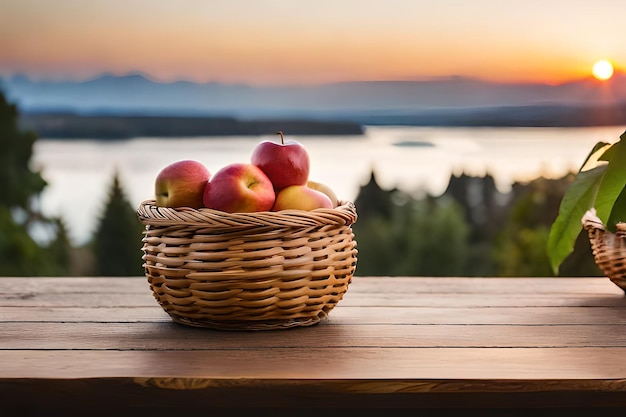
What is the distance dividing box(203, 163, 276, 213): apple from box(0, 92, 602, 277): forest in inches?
201

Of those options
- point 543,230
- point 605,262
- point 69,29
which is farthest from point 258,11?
point 605,262

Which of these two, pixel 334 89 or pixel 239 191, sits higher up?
pixel 239 191

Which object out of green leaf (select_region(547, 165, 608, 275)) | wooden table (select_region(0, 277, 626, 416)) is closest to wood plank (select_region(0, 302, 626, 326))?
wooden table (select_region(0, 277, 626, 416))

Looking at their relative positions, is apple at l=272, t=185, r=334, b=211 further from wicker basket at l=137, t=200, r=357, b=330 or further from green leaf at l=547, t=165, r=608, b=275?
green leaf at l=547, t=165, r=608, b=275

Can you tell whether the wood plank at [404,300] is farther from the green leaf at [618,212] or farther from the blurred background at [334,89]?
the blurred background at [334,89]

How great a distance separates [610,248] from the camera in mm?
1276

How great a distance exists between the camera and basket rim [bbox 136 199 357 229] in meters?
1.01

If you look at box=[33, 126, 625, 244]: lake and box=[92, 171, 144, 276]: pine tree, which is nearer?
box=[33, 126, 625, 244]: lake

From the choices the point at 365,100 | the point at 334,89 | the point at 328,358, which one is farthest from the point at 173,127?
the point at 328,358

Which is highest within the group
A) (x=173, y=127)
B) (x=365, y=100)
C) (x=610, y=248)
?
(x=610, y=248)

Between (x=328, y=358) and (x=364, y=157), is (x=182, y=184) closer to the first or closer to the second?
(x=328, y=358)

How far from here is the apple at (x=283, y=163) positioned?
1.12m

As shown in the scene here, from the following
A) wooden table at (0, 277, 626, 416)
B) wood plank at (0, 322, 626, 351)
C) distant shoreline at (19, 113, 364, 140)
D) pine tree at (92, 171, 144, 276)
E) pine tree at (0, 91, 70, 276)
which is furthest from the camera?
pine tree at (92, 171, 144, 276)

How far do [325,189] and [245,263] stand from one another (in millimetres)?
200
